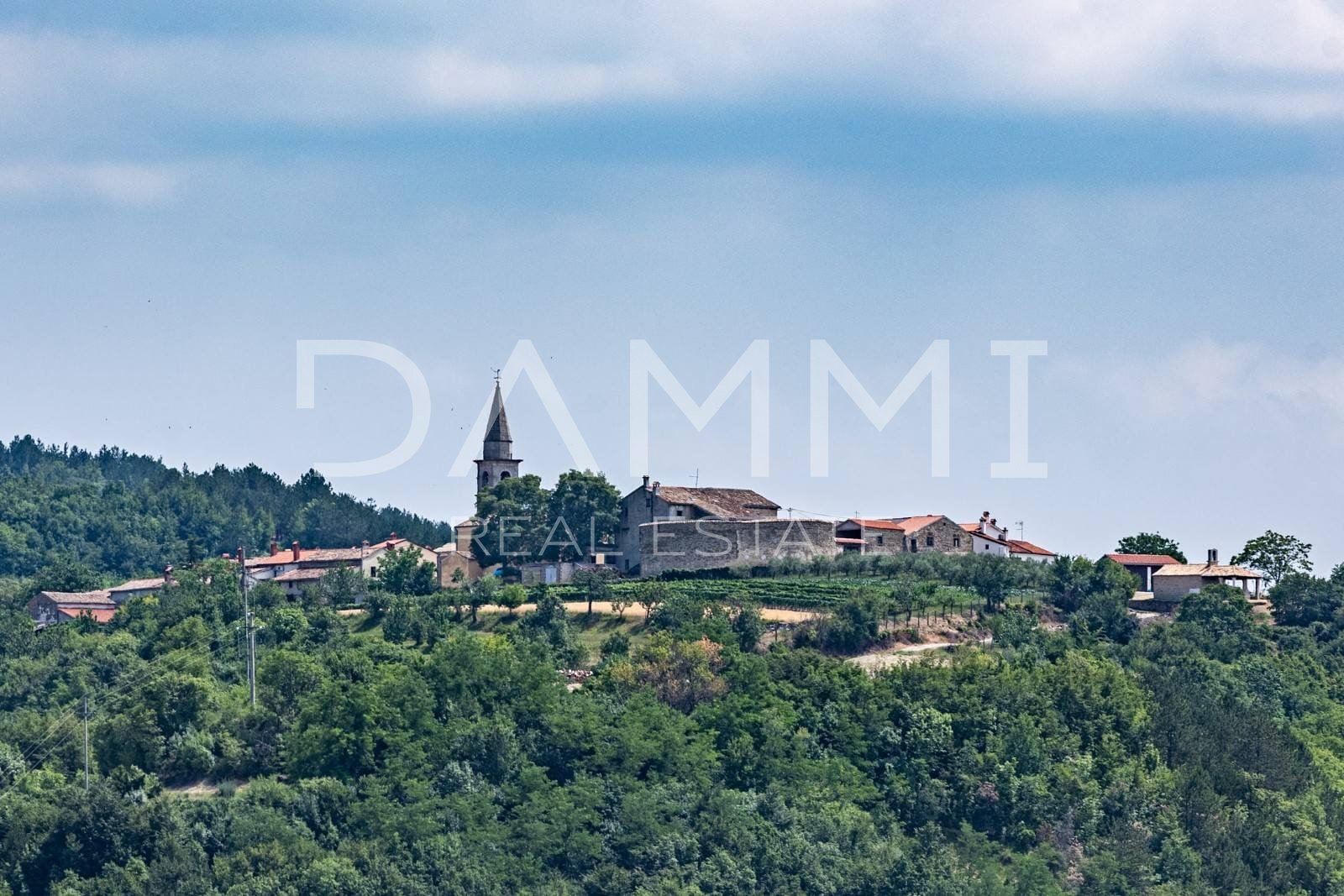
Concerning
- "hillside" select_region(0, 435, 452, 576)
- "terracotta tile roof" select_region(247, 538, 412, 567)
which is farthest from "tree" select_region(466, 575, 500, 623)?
"hillside" select_region(0, 435, 452, 576)

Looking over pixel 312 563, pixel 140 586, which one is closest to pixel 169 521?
pixel 140 586

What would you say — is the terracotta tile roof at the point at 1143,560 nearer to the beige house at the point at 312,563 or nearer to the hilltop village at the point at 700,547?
the hilltop village at the point at 700,547

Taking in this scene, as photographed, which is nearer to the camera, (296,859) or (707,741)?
(296,859)

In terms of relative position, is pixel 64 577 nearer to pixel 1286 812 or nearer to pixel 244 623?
pixel 244 623

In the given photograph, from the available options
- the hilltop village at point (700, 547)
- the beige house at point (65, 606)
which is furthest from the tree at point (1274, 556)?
the beige house at point (65, 606)

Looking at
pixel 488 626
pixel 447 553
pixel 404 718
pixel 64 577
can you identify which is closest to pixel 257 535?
pixel 64 577

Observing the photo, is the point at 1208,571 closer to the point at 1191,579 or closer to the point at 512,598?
the point at 1191,579
